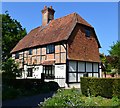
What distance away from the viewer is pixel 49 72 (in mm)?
26672

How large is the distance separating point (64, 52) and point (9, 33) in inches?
927

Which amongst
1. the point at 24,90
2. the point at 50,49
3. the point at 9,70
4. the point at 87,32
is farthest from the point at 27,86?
the point at 87,32

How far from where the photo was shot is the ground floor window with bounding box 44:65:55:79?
26.1 meters

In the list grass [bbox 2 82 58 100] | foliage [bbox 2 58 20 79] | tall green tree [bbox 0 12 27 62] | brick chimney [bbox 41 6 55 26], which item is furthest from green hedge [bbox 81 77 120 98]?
tall green tree [bbox 0 12 27 62]

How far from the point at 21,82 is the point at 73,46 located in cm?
862

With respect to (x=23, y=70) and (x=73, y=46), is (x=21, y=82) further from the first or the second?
(x=23, y=70)

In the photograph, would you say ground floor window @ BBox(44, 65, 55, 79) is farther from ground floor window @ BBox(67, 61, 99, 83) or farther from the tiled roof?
the tiled roof

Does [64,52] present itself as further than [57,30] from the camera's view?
No

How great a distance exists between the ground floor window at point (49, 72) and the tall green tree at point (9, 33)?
18415 millimetres

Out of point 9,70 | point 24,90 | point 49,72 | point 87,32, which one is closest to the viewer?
point 24,90

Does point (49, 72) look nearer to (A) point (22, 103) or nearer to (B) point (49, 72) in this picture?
(B) point (49, 72)

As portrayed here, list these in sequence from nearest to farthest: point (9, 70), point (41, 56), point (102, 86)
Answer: point (102, 86), point (9, 70), point (41, 56)

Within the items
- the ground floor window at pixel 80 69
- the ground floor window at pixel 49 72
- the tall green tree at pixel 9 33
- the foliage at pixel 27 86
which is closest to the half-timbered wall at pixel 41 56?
the ground floor window at pixel 49 72

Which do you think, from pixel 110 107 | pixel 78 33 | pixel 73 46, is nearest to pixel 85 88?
pixel 110 107
